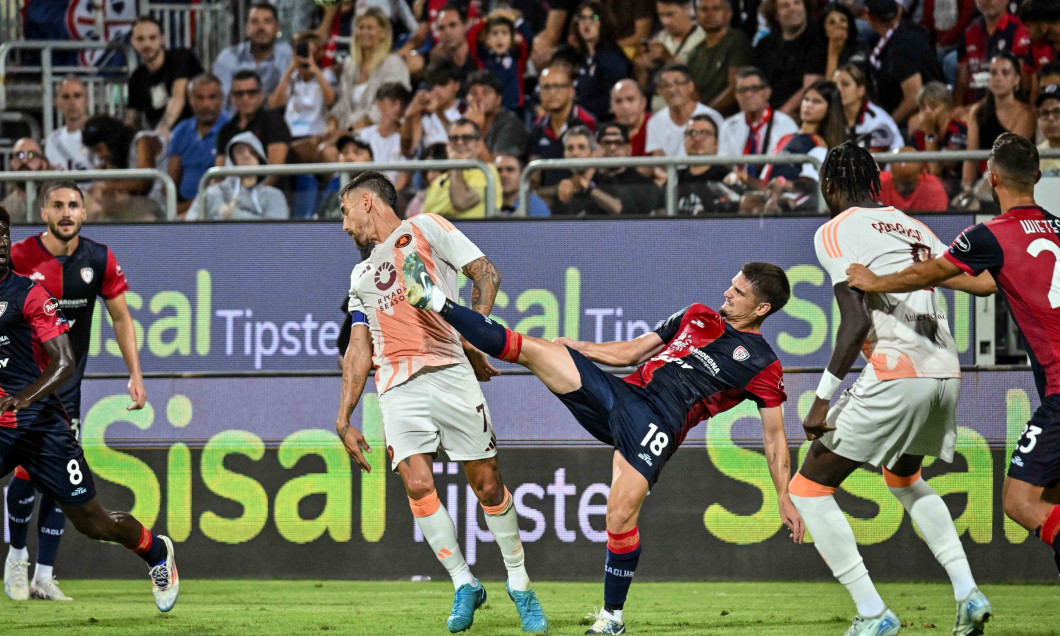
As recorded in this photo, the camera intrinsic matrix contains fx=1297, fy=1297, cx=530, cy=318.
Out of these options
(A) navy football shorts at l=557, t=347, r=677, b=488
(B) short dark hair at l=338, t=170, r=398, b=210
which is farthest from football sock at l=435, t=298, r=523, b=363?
(B) short dark hair at l=338, t=170, r=398, b=210

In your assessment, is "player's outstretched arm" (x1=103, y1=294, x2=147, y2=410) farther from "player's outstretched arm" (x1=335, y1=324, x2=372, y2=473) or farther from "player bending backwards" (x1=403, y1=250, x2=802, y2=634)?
"player bending backwards" (x1=403, y1=250, x2=802, y2=634)

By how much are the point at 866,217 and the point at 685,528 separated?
356 centimetres

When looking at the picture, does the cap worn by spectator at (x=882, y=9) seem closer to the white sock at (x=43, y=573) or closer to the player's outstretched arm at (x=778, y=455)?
the player's outstretched arm at (x=778, y=455)

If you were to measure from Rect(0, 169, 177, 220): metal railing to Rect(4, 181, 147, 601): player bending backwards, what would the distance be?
59.1 inches

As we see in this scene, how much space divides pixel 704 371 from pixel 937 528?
4.27 feet

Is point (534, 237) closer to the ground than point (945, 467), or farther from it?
farther from it

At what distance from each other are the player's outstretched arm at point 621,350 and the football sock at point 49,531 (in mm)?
3955

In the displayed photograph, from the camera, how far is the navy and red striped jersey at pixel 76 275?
27.8 ft

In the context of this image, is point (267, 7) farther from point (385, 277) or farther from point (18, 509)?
point (385, 277)

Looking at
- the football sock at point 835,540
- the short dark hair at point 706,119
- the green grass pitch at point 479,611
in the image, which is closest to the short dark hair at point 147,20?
the short dark hair at point 706,119

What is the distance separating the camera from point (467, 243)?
21.4 ft

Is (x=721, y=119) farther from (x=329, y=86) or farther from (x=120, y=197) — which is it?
(x=120, y=197)

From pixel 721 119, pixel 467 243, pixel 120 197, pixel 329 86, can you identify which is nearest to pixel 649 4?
pixel 721 119

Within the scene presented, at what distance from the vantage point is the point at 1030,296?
5445mm
